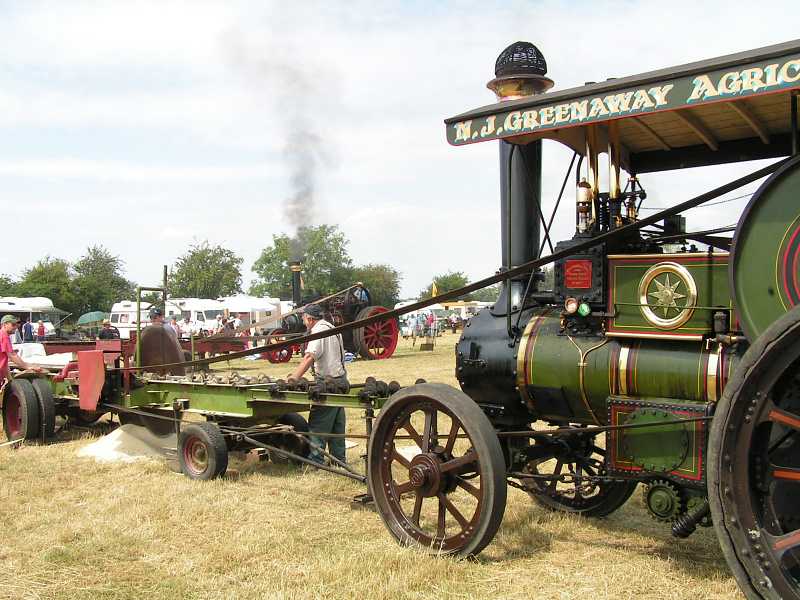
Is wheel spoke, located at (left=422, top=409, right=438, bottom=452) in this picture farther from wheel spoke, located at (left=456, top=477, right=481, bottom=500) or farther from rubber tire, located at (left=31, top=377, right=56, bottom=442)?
rubber tire, located at (left=31, top=377, right=56, bottom=442)

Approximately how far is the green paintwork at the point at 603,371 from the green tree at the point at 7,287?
4713cm

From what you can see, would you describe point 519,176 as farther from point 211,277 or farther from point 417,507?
point 211,277

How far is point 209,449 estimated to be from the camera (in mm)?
5207

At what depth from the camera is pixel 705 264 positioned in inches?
121

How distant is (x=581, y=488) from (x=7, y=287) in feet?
161

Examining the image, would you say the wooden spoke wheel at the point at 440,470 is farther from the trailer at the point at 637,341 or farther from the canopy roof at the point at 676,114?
the canopy roof at the point at 676,114

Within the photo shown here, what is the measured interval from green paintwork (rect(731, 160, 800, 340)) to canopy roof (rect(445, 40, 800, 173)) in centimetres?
33

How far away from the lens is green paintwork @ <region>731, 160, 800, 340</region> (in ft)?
8.48

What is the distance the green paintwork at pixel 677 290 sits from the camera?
9.96ft

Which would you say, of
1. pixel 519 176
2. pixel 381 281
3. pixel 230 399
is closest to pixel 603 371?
pixel 519 176

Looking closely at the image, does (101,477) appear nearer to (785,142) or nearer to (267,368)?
(785,142)

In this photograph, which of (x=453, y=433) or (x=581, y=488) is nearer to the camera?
(x=453, y=433)

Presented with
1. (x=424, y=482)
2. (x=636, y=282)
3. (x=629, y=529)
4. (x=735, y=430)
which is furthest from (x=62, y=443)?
(x=735, y=430)

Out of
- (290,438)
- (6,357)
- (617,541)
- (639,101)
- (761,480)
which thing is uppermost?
(639,101)
